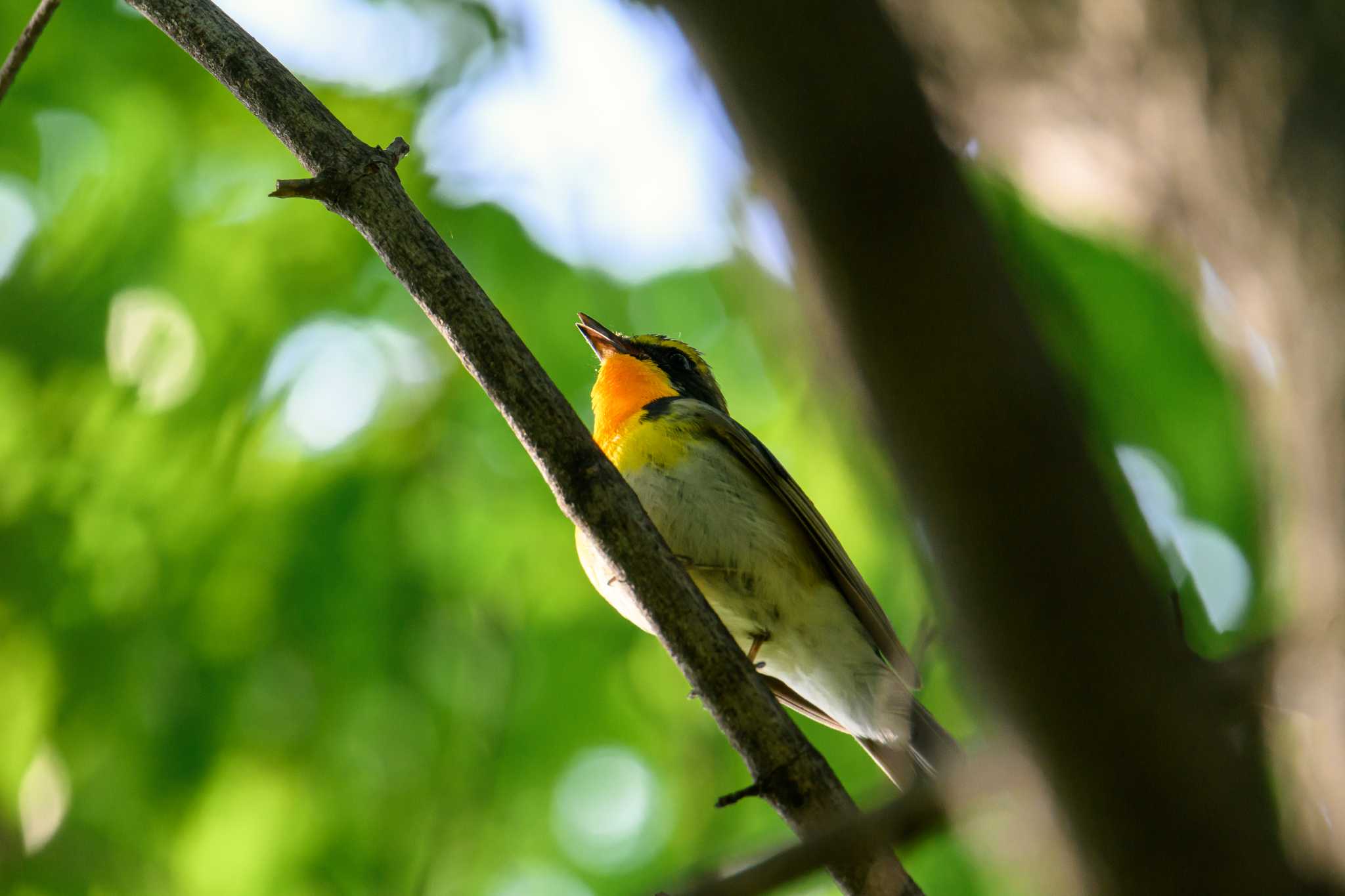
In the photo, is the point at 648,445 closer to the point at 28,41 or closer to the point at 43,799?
the point at 28,41

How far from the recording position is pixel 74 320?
6102 millimetres

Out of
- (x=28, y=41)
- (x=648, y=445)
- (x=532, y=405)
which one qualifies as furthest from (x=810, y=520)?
(x=28, y=41)

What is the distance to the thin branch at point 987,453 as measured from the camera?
85cm

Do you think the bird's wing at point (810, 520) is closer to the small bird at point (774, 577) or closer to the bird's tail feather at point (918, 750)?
the small bird at point (774, 577)

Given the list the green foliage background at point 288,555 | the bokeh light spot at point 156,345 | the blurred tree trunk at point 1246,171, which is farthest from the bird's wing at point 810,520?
the bokeh light spot at point 156,345

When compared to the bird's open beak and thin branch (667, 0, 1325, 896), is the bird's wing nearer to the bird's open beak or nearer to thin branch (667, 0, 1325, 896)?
the bird's open beak

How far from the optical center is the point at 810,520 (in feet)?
16.0

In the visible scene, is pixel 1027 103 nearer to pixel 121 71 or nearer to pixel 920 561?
Result: pixel 920 561

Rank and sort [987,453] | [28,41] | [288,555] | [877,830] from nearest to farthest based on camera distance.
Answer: [987,453] → [877,830] → [28,41] → [288,555]

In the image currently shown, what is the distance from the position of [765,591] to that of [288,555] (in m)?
2.69

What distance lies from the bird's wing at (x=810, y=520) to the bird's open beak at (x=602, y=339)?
71 centimetres

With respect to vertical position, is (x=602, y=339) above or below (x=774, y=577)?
above

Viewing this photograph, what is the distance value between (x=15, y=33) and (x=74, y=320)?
1604 mm

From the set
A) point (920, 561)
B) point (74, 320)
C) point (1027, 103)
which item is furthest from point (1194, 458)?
point (74, 320)
